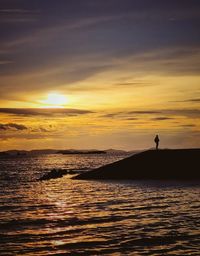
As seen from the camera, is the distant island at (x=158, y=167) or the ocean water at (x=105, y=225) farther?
the distant island at (x=158, y=167)

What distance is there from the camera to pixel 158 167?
185 feet

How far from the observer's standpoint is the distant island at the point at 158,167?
54.7m

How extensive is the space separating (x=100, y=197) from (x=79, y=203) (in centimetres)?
371

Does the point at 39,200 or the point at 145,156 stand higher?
the point at 145,156

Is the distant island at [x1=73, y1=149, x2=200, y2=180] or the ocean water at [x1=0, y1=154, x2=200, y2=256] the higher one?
the distant island at [x1=73, y1=149, x2=200, y2=180]

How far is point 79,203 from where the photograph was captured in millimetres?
33031

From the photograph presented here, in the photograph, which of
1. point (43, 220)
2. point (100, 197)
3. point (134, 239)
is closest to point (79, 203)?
point (100, 197)

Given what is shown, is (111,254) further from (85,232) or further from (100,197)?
(100,197)

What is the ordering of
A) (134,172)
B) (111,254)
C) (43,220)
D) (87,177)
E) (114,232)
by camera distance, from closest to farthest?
(111,254)
(114,232)
(43,220)
(134,172)
(87,177)

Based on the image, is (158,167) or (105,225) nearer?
(105,225)

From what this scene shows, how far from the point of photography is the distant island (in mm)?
54719

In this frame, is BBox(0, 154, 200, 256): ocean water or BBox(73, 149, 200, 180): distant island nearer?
BBox(0, 154, 200, 256): ocean water

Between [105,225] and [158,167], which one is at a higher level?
[158,167]

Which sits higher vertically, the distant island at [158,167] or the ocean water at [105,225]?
the distant island at [158,167]
